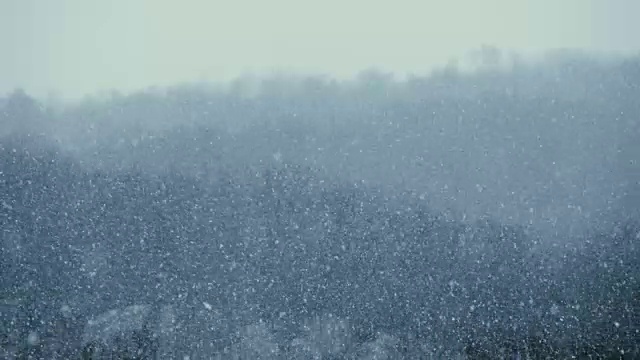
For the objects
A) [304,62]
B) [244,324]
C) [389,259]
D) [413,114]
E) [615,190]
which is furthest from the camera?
[304,62]

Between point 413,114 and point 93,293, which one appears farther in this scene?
point 413,114

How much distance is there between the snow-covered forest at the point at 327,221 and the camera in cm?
1014

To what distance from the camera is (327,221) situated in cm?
1137

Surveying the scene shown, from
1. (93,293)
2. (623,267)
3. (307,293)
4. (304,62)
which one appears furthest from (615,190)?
(93,293)

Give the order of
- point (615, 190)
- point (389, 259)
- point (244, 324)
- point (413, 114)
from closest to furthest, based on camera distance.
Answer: point (244, 324)
point (389, 259)
point (615, 190)
point (413, 114)

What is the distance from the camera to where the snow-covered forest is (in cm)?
1014

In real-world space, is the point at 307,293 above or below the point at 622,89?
below

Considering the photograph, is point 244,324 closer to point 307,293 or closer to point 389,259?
point 307,293

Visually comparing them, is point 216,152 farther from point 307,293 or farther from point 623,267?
point 623,267

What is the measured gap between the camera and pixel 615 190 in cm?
1173

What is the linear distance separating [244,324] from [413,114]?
6.85 metres

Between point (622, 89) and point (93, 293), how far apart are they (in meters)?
14.2

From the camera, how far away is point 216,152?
39.8 ft

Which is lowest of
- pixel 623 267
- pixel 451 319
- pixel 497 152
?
pixel 451 319
